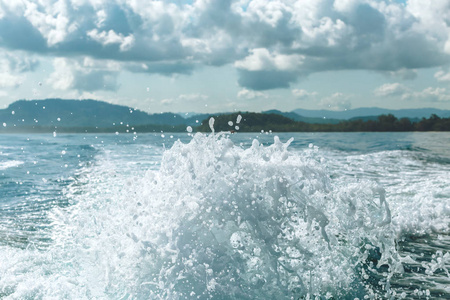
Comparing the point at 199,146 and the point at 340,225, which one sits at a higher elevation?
the point at 199,146

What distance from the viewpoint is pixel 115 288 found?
159 inches

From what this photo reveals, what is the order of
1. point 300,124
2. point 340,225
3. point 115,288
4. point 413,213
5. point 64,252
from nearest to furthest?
point 115,288 → point 340,225 → point 64,252 → point 413,213 → point 300,124

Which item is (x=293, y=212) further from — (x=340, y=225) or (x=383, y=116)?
(x=383, y=116)

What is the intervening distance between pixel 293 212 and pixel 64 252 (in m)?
3.13

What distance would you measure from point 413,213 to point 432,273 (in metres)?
2.70

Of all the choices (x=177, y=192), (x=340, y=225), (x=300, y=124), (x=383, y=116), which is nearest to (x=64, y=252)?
(x=177, y=192)

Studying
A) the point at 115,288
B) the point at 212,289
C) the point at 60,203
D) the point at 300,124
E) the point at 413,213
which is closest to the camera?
the point at 212,289

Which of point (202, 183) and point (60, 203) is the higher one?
point (202, 183)

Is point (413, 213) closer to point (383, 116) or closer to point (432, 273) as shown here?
point (432, 273)

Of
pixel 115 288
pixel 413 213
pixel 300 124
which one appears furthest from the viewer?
pixel 300 124

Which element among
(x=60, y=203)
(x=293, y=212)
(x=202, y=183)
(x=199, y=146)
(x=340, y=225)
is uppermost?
(x=199, y=146)

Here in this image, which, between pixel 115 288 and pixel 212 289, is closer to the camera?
pixel 212 289

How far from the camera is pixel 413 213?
7496 mm

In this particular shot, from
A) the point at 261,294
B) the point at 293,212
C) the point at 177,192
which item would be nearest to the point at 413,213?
the point at 293,212
